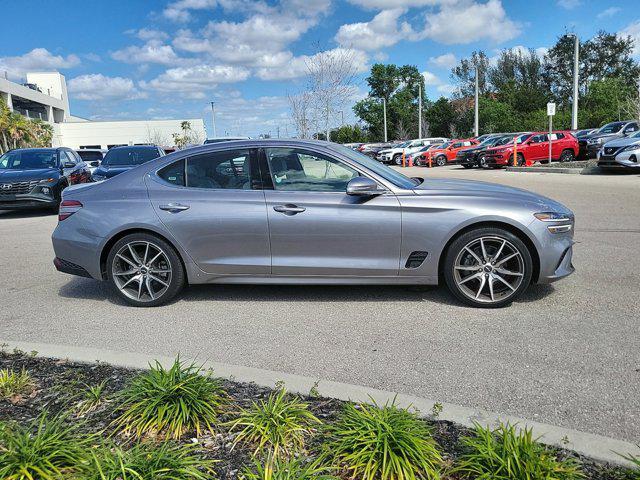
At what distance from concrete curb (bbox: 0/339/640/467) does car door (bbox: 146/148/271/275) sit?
136 cm

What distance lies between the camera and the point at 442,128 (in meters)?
69.5

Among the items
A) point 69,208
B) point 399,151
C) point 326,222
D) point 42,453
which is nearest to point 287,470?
point 42,453

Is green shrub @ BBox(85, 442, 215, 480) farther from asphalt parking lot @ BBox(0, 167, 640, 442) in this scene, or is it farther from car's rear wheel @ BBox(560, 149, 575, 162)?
car's rear wheel @ BBox(560, 149, 575, 162)

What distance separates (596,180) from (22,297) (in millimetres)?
17328

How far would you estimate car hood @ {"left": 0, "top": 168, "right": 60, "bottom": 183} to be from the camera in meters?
12.0

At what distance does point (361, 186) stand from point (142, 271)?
2279 millimetres

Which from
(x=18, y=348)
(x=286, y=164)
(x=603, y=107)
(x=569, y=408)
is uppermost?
(x=603, y=107)

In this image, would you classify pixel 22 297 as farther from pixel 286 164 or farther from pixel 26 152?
pixel 26 152

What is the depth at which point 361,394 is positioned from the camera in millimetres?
3053

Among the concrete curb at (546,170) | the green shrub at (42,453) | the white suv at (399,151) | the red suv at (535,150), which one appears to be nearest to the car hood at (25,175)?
the green shrub at (42,453)

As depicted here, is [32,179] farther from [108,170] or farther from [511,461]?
[511,461]

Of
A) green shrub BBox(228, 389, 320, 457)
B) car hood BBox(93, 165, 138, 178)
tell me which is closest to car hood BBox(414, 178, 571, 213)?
green shrub BBox(228, 389, 320, 457)

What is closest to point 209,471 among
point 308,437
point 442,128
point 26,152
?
point 308,437

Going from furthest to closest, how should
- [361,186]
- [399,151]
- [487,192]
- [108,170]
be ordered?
[399,151]
[108,170]
[487,192]
[361,186]
